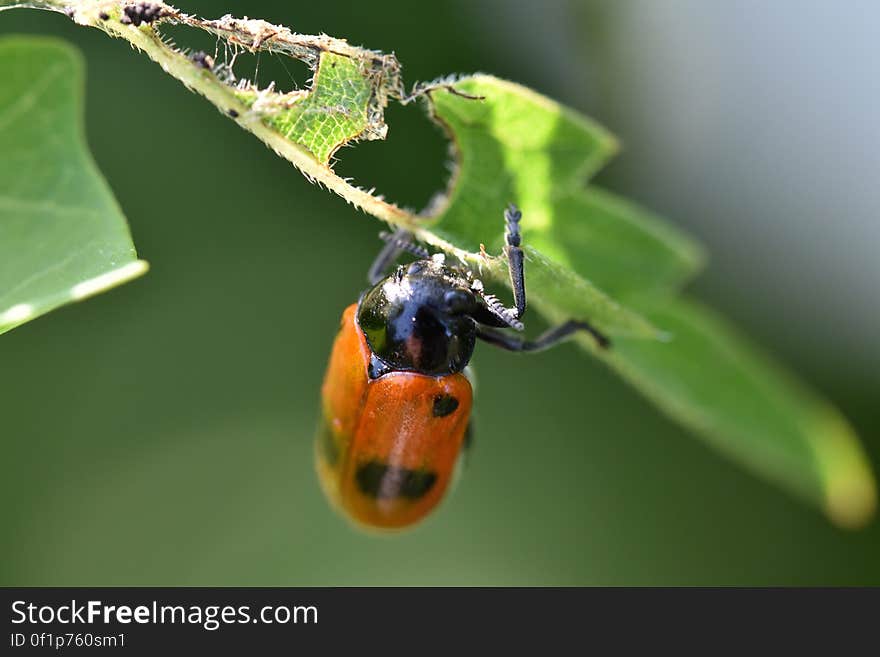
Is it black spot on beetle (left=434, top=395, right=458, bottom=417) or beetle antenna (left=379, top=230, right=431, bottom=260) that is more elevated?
beetle antenna (left=379, top=230, right=431, bottom=260)

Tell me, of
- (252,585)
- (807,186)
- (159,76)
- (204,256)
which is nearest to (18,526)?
(252,585)

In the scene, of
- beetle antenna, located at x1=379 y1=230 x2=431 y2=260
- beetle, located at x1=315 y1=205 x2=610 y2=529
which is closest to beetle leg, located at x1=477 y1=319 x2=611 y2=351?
beetle, located at x1=315 y1=205 x2=610 y2=529

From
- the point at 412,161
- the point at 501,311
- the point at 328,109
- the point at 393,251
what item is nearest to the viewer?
the point at 328,109

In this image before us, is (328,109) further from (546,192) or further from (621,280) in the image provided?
(621,280)

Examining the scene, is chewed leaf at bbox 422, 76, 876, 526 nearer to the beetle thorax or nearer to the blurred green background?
the beetle thorax

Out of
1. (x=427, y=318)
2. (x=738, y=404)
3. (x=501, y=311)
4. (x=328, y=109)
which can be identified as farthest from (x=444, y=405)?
(x=328, y=109)

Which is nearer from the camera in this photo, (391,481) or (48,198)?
(48,198)
